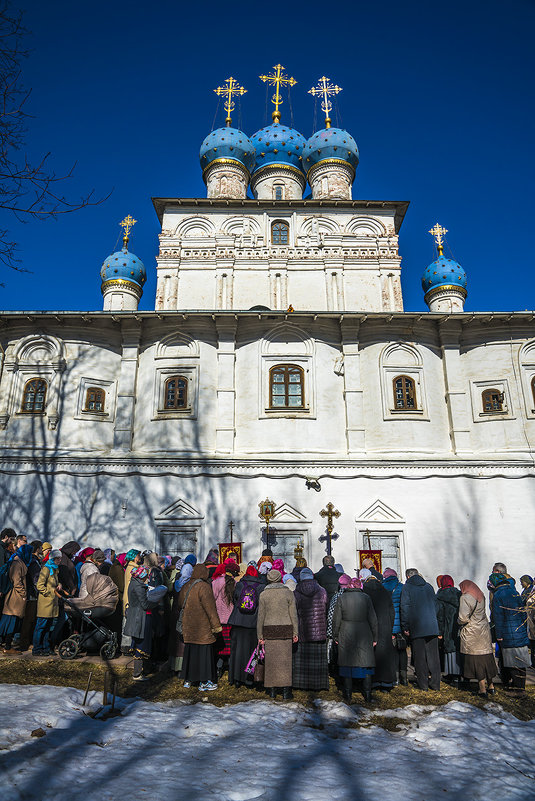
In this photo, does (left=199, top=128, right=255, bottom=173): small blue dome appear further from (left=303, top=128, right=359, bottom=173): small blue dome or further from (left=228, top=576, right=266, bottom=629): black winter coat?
(left=228, top=576, right=266, bottom=629): black winter coat

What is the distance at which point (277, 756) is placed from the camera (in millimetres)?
4941

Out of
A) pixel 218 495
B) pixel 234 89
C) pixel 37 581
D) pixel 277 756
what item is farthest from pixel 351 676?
pixel 234 89

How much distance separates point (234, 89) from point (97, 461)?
18.5m

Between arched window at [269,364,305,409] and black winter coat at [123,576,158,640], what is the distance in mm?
7956

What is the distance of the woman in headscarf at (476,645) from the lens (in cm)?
721

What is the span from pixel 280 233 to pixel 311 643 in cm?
1596

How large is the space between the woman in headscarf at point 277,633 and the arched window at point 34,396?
408 inches

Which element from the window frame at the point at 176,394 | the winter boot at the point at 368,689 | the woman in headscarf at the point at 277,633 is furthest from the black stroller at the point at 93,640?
the window frame at the point at 176,394

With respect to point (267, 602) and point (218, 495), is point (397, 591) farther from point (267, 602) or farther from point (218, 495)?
point (218, 495)

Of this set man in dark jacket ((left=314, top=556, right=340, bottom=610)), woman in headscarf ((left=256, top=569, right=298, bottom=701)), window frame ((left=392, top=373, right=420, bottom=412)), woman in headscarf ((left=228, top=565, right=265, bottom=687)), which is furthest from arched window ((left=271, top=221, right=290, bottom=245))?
woman in headscarf ((left=256, top=569, right=298, bottom=701))

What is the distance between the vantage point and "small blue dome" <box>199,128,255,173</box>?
73.3 feet

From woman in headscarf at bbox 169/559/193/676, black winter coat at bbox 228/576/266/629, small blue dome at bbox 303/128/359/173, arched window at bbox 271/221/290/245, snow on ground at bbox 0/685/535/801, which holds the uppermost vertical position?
small blue dome at bbox 303/128/359/173

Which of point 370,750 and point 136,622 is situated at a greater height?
point 136,622


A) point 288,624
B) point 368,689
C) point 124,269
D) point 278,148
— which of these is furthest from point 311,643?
point 278,148
